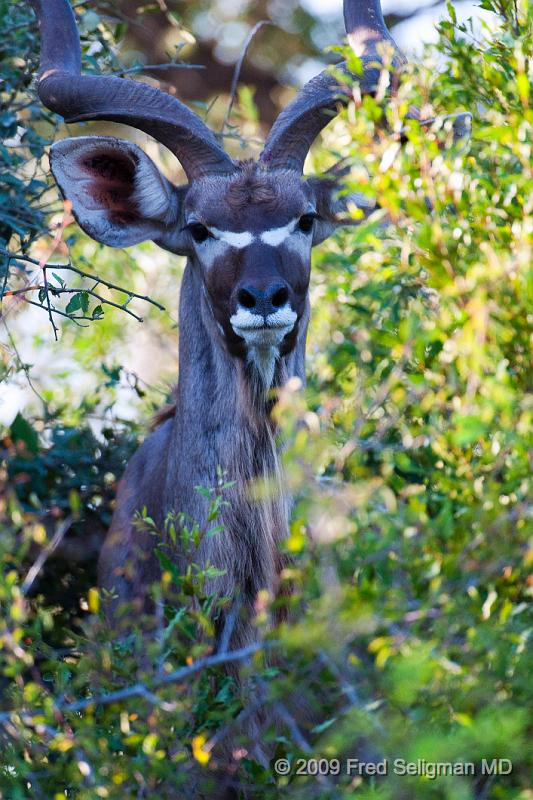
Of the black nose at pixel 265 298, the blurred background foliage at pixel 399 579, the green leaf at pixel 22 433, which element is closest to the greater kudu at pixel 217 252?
the black nose at pixel 265 298

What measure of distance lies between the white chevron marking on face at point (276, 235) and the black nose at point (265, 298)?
36 cm

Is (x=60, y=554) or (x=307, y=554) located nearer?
(x=307, y=554)

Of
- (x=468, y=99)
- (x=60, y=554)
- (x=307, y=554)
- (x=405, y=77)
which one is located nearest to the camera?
(x=307, y=554)

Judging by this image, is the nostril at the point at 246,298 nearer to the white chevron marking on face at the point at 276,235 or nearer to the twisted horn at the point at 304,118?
the white chevron marking on face at the point at 276,235

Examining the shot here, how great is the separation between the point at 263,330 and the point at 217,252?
557 millimetres

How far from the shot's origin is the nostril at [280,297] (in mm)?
4496

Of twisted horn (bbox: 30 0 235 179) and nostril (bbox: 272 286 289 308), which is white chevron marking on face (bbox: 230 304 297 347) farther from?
twisted horn (bbox: 30 0 235 179)

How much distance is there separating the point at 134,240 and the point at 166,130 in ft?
1.72

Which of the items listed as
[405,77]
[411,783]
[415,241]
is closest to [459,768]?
[411,783]

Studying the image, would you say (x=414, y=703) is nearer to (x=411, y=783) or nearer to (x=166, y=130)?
(x=411, y=783)

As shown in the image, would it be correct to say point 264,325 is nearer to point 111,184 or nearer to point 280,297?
point 280,297

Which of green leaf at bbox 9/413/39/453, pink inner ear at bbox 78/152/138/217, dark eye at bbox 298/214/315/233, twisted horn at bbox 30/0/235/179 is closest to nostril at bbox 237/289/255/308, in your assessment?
dark eye at bbox 298/214/315/233

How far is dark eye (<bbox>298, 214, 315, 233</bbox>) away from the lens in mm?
5080

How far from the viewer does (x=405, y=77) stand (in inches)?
134
